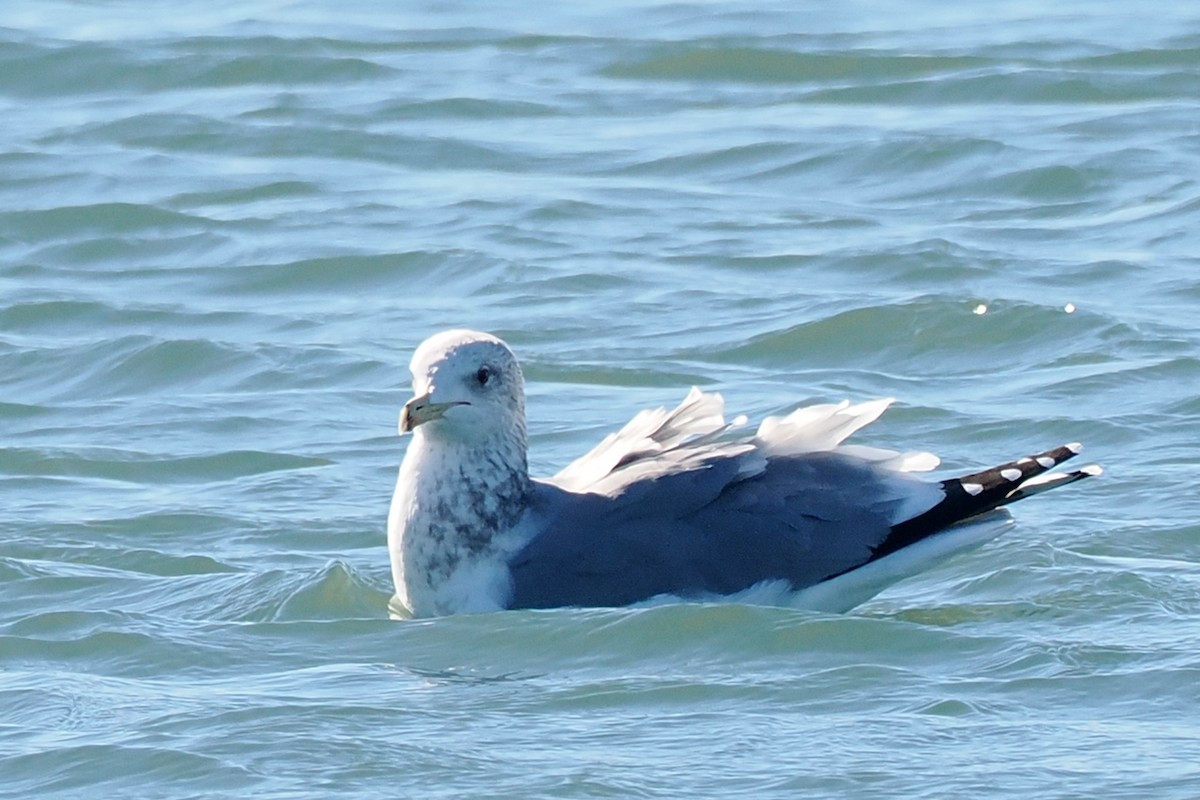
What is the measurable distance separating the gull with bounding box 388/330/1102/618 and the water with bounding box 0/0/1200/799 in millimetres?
171

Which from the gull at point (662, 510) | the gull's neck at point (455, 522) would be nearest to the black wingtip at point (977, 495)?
the gull at point (662, 510)

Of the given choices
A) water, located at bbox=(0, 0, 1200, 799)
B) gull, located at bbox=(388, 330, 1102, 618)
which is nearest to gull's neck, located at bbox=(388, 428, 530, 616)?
gull, located at bbox=(388, 330, 1102, 618)

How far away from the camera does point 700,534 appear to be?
739 centimetres

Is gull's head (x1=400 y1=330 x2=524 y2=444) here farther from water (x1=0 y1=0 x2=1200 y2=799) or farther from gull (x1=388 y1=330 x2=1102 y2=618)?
water (x1=0 y1=0 x2=1200 y2=799)

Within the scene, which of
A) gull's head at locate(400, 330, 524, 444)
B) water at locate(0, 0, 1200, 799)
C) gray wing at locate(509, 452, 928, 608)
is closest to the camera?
water at locate(0, 0, 1200, 799)

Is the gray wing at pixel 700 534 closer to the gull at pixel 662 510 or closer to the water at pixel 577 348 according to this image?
the gull at pixel 662 510

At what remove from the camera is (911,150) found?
48.0 feet

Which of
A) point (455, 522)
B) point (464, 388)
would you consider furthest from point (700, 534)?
point (464, 388)

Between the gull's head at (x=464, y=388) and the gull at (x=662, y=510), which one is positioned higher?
the gull's head at (x=464, y=388)

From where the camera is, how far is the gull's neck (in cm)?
739

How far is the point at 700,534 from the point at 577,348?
3.80 m

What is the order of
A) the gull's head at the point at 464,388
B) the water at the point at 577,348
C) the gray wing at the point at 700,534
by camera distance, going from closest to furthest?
1. the water at the point at 577,348
2. the gray wing at the point at 700,534
3. the gull's head at the point at 464,388

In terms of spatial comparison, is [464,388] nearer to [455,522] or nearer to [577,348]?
[455,522]

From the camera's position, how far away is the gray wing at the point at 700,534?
24.0 ft
